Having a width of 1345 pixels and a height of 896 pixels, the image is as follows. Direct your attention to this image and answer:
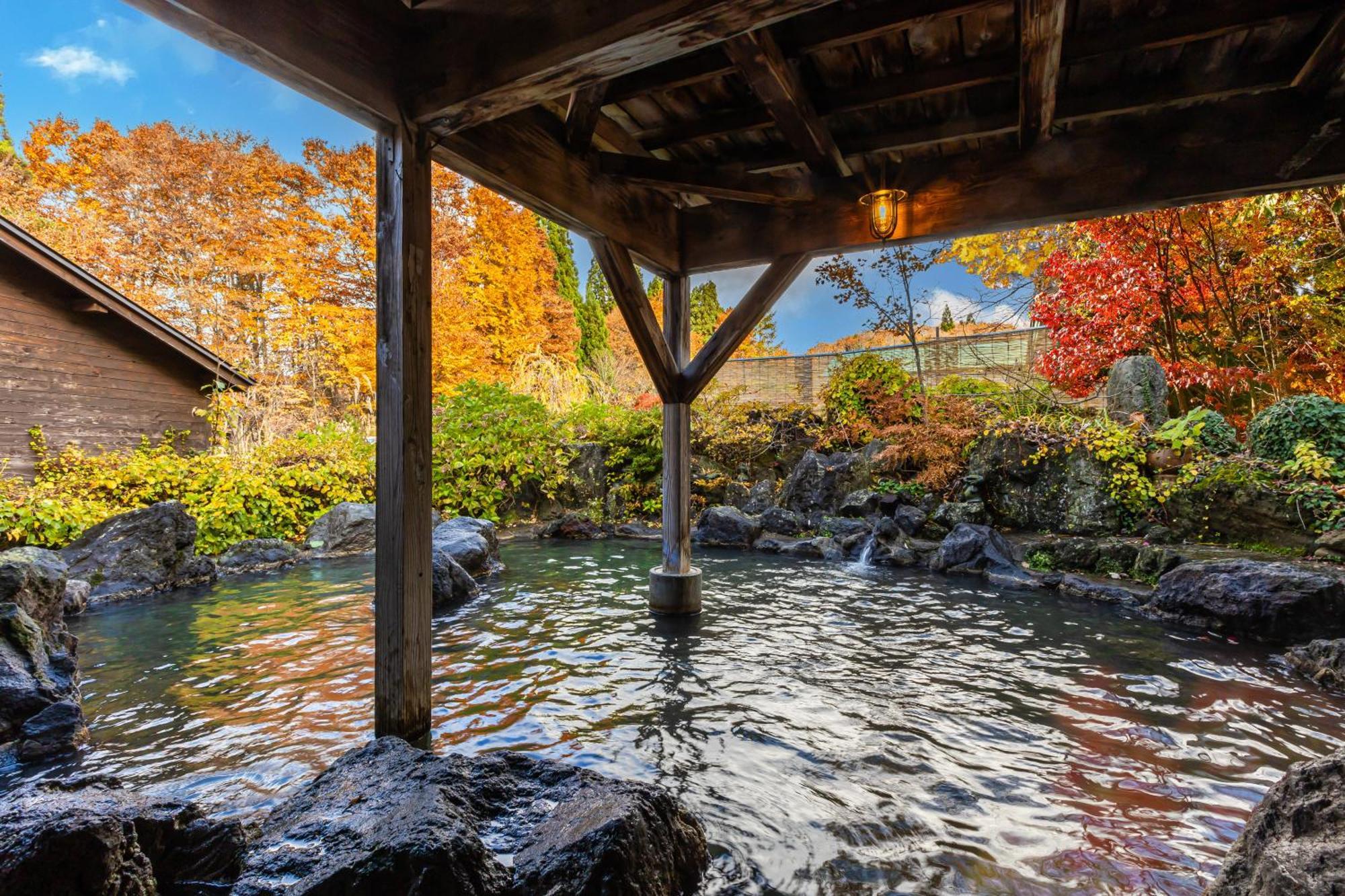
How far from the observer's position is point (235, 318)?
1404 centimetres

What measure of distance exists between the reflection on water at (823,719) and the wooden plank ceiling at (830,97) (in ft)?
9.02

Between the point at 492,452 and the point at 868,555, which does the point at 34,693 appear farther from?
the point at 492,452

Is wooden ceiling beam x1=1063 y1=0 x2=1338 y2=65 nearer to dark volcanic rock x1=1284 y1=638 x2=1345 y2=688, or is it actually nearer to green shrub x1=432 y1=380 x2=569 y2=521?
dark volcanic rock x1=1284 y1=638 x2=1345 y2=688

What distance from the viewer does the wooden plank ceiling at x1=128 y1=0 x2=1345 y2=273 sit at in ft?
6.54

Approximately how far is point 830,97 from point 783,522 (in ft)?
22.1

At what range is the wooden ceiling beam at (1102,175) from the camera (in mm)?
2977

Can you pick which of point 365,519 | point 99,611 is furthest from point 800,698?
point 365,519

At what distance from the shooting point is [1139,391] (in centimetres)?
792

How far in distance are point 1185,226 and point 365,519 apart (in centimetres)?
1212

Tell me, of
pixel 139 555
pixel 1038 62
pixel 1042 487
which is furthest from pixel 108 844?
pixel 1042 487

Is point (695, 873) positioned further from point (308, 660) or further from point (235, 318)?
point (235, 318)

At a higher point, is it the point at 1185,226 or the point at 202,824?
the point at 1185,226

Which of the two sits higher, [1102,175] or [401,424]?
Answer: [1102,175]

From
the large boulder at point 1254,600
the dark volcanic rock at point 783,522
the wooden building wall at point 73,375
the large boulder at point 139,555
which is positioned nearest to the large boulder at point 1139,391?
the large boulder at point 1254,600
